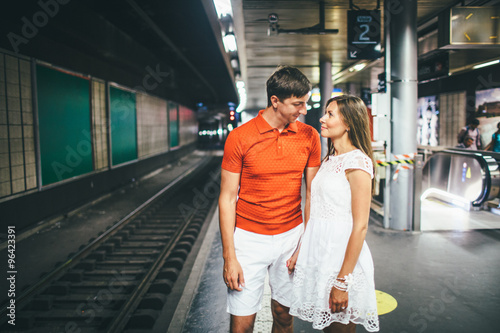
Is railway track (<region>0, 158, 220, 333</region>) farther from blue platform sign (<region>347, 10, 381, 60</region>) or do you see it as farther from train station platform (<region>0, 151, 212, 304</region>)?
blue platform sign (<region>347, 10, 381, 60</region>)

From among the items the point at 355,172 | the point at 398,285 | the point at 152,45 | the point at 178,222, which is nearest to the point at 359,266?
the point at 355,172

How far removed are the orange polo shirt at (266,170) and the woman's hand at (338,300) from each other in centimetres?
51

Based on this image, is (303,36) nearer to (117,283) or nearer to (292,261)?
(117,283)

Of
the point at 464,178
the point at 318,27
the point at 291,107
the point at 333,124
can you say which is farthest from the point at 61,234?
the point at 464,178

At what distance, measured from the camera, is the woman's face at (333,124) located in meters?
2.28

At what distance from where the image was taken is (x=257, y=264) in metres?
2.36

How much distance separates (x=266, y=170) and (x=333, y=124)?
0.51 meters

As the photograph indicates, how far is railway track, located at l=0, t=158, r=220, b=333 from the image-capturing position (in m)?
3.88

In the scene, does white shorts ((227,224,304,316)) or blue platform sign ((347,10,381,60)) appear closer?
white shorts ((227,224,304,316))

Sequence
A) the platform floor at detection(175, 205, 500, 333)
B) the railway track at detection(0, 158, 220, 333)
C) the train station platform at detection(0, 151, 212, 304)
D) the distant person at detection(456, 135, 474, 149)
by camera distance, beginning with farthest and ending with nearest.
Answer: the distant person at detection(456, 135, 474, 149) < the train station platform at detection(0, 151, 212, 304) < the railway track at detection(0, 158, 220, 333) < the platform floor at detection(175, 205, 500, 333)

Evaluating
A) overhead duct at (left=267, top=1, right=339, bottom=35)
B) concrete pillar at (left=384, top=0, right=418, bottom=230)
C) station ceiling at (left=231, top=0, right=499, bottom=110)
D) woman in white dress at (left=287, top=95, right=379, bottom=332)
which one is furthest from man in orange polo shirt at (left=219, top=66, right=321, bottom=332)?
overhead duct at (left=267, top=1, right=339, bottom=35)

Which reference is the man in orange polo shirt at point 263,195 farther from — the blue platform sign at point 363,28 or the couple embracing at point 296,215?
the blue platform sign at point 363,28

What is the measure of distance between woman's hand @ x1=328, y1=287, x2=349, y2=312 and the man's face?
107cm

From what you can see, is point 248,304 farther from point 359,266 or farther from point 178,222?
point 178,222
